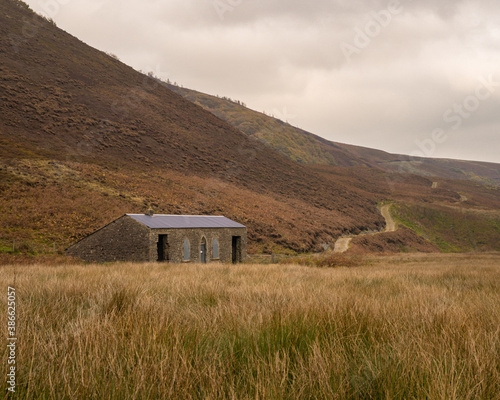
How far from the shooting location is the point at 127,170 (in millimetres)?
43156

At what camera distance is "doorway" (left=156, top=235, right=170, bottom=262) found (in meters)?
23.3

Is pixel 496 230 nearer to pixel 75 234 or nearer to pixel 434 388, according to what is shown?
pixel 75 234

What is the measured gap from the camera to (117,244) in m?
23.7

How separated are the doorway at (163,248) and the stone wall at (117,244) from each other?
136 cm

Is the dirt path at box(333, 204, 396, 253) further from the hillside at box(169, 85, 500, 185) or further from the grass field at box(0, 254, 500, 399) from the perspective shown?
the hillside at box(169, 85, 500, 185)

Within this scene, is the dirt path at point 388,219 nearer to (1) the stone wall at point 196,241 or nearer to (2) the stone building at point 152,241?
(1) the stone wall at point 196,241

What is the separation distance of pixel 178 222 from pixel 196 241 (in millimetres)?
1871

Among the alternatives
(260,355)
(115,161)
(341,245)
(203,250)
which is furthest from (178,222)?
(341,245)

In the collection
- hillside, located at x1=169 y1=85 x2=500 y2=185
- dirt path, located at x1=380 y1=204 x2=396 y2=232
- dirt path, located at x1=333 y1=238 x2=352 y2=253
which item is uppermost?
hillside, located at x1=169 y1=85 x2=500 y2=185

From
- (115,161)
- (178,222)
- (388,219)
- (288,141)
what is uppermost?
(288,141)

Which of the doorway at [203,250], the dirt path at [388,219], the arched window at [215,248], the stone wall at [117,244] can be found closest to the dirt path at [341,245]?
the dirt path at [388,219]

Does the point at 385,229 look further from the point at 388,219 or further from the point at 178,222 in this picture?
the point at 178,222

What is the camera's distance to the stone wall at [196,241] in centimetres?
2289

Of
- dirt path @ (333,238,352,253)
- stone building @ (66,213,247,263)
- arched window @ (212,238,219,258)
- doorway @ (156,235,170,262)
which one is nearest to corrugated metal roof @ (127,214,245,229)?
stone building @ (66,213,247,263)
